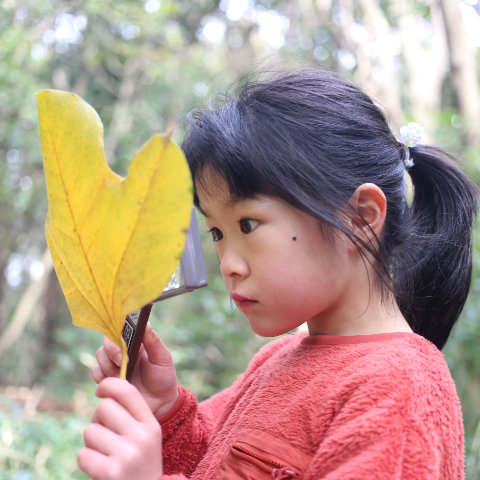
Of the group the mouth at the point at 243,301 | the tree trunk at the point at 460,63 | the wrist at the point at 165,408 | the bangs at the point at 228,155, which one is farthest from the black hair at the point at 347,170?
the tree trunk at the point at 460,63

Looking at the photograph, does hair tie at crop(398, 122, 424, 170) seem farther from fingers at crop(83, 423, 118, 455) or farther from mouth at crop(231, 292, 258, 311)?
fingers at crop(83, 423, 118, 455)

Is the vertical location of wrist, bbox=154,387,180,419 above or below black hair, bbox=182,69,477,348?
below

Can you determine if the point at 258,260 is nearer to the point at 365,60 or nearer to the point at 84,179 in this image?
the point at 84,179

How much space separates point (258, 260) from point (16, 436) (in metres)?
1.86

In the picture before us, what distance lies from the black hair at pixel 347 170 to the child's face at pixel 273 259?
0.07 feet

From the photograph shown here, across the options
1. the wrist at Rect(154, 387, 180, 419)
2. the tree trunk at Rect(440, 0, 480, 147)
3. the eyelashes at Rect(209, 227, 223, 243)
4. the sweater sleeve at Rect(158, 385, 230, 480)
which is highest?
the tree trunk at Rect(440, 0, 480, 147)

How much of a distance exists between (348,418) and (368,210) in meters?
0.29

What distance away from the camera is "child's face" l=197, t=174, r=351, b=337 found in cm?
72

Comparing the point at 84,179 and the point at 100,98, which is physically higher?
the point at 100,98

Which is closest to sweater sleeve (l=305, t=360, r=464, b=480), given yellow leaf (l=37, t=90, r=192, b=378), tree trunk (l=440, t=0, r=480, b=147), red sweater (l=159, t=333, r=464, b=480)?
red sweater (l=159, t=333, r=464, b=480)

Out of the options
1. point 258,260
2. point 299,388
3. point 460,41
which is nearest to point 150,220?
point 258,260

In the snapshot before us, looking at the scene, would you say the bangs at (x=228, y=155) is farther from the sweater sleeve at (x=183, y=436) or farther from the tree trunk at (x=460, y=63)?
the tree trunk at (x=460, y=63)

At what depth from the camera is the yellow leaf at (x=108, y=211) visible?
0.54m

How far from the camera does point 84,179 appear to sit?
1.91 feet
